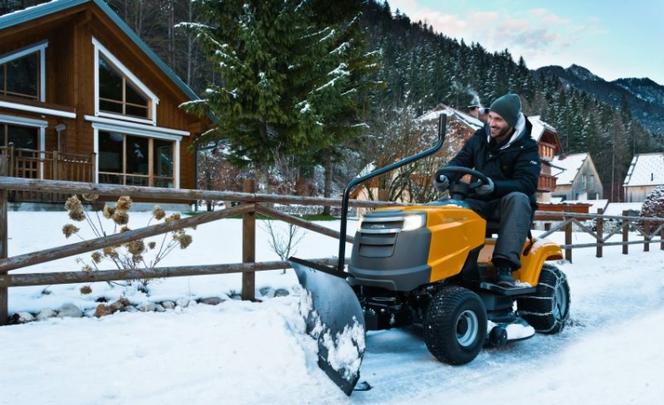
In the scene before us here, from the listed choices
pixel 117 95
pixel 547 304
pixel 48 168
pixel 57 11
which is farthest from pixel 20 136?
pixel 547 304

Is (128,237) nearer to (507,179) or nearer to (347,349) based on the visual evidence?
(347,349)

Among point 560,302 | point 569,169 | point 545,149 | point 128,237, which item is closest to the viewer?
point 560,302

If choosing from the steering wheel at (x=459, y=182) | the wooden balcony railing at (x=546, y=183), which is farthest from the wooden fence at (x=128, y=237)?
the wooden balcony railing at (x=546, y=183)

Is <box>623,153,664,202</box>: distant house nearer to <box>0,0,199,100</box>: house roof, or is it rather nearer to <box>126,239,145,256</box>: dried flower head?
<box>0,0,199,100</box>: house roof

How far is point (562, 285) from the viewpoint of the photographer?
3803 mm

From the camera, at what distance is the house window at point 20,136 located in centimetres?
1502

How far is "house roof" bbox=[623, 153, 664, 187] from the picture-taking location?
56594mm

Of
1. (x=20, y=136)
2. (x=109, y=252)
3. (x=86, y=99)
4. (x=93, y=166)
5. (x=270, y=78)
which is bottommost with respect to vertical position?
(x=109, y=252)

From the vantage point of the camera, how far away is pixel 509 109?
3.48m

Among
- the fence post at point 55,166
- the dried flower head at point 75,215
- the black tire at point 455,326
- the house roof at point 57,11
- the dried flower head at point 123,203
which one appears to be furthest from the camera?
the fence post at point 55,166

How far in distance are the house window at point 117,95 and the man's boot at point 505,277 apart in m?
16.8

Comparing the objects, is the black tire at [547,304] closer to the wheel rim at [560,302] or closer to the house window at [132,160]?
the wheel rim at [560,302]

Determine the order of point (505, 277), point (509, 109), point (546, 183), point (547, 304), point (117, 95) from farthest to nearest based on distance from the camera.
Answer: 1. point (546, 183)
2. point (117, 95)
3. point (547, 304)
4. point (509, 109)
5. point (505, 277)

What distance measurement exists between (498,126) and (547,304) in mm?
1401
